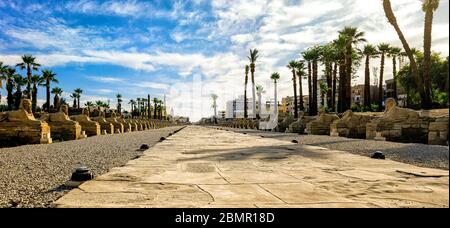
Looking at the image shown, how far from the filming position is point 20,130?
45.3ft

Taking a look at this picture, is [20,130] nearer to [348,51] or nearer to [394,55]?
[348,51]

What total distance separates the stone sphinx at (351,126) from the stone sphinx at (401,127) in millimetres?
3388

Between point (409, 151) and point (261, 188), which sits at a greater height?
point (261, 188)

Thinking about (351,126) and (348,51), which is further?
(348,51)

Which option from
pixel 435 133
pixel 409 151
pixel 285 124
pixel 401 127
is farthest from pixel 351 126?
pixel 285 124

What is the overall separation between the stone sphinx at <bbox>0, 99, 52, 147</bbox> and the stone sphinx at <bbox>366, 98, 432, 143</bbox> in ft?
48.9

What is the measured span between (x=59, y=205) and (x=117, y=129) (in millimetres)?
28678

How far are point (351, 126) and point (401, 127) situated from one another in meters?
5.37

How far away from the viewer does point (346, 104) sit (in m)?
32.0

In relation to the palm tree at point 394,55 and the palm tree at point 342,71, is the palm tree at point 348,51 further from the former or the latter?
the palm tree at point 394,55

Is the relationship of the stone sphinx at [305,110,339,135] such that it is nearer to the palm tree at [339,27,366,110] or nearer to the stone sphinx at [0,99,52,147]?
the palm tree at [339,27,366,110]

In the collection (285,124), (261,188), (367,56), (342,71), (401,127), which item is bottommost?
(285,124)
